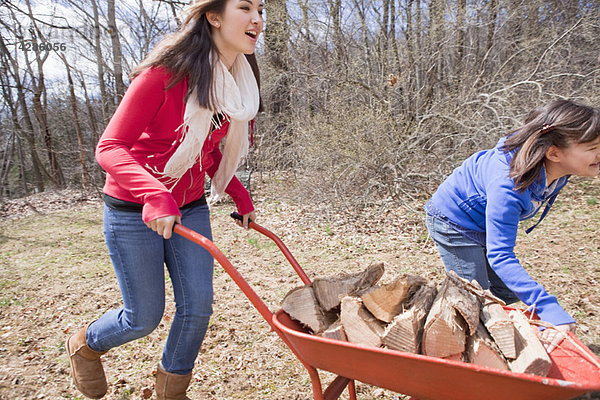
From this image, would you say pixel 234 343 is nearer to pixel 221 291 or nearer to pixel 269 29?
pixel 221 291

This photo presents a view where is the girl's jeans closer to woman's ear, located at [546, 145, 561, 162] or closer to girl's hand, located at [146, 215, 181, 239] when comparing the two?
woman's ear, located at [546, 145, 561, 162]

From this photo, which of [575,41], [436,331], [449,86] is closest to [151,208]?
[436,331]

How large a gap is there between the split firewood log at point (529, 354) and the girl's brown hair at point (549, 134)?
2.00 feet

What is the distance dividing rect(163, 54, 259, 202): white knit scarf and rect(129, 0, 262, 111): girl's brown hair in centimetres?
4

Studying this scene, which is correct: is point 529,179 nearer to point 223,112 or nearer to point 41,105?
point 223,112

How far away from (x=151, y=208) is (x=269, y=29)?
8519mm

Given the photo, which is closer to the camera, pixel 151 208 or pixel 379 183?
pixel 151 208

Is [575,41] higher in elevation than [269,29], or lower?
lower

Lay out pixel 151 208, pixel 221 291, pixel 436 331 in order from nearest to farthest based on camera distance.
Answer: pixel 436 331
pixel 151 208
pixel 221 291

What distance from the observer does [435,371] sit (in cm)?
127

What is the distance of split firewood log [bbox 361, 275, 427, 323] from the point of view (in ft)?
5.12

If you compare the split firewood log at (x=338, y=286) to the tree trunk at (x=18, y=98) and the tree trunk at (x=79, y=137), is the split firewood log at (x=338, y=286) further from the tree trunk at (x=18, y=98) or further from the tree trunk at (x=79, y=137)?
the tree trunk at (x=18, y=98)

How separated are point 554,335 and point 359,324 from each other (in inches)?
28.7

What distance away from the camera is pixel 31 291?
4.58 meters
